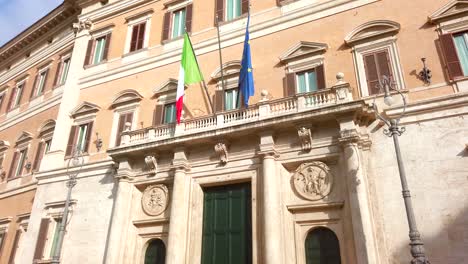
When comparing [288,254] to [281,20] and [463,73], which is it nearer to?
[463,73]

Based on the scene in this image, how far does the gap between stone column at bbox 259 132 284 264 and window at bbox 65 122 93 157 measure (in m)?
7.96

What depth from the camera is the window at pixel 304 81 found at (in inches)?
438

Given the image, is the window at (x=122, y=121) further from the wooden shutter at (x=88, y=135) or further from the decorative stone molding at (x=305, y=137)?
the decorative stone molding at (x=305, y=137)

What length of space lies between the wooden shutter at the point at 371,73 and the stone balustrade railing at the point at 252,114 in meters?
1.09

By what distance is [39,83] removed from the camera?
19141 mm

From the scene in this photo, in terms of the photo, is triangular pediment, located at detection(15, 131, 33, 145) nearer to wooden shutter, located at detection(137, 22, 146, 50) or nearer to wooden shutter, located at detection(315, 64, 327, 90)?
wooden shutter, located at detection(137, 22, 146, 50)

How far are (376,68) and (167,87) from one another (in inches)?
284

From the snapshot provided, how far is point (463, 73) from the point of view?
943 centimetres

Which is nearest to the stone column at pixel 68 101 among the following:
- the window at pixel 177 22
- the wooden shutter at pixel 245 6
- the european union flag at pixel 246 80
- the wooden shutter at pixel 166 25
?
the wooden shutter at pixel 166 25

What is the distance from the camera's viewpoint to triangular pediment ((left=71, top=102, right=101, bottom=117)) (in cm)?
1504

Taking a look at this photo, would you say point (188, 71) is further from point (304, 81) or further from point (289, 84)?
point (304, 81)

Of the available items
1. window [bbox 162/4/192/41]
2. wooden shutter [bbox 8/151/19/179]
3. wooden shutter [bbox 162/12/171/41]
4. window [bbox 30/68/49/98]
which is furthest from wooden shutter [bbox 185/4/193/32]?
wooden shutter [bbox 8/151/19/179]

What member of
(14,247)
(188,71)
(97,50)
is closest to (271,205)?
(188,71)

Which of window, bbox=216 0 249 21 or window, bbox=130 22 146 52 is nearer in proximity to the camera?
window, bbox=216 0 249 21
